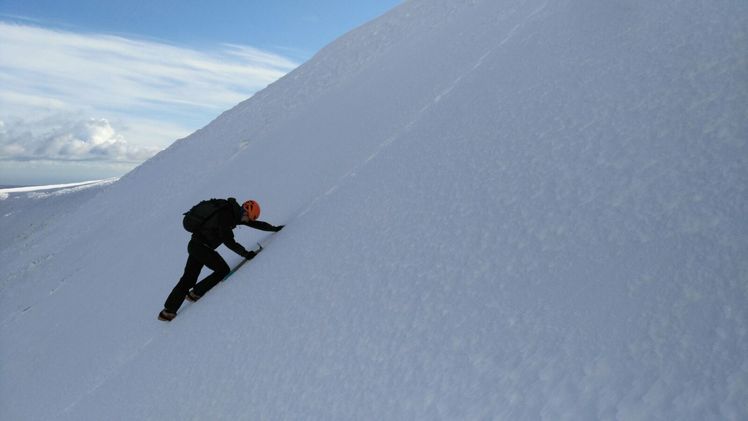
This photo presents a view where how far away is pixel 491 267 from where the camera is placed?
3701 mm

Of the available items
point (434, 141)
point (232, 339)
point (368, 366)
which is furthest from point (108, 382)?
point (434, 141)

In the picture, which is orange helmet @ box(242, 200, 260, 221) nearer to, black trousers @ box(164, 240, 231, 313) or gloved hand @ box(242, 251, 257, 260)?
gloved hand @ box(242, 251, 257, 260)

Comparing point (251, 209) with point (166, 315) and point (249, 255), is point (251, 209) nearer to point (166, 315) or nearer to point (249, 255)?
point (249, 255)

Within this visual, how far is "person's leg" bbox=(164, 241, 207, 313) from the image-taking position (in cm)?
639

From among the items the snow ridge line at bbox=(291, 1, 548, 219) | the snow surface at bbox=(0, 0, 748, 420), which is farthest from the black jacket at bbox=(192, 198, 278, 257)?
the snow ridge line at bbox=(291, 1, 548, 219)

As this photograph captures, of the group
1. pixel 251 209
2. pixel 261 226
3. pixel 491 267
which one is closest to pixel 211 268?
pixel 261 226

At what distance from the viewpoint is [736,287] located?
270cm

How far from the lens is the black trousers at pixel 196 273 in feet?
21.0

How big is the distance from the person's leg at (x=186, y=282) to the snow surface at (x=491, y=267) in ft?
1.09

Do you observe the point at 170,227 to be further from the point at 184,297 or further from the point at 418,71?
the point at 418,71

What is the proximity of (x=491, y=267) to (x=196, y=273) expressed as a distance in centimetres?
416

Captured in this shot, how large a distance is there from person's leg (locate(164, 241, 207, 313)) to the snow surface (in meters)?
0.33

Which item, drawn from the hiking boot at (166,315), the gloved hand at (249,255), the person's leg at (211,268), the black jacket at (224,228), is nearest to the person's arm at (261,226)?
the black jacket at (224,228)

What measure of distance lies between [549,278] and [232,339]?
115 inches
